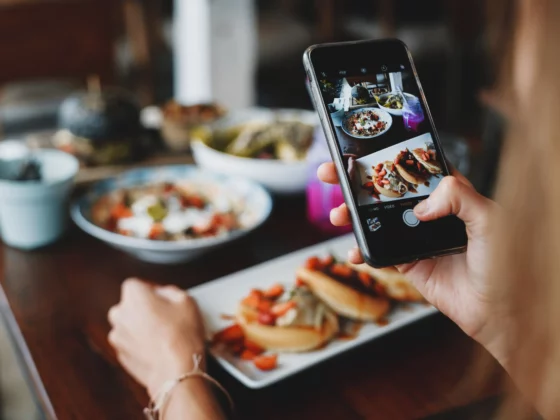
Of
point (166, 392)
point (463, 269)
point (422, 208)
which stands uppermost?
point (422, 208)

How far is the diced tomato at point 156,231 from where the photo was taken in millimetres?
1098

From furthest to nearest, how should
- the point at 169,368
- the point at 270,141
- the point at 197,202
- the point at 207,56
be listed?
the point at 207,56, the point at 270,141, the point at 197,202, the point at 169,368

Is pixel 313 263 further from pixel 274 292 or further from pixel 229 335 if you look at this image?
pixel 229 335

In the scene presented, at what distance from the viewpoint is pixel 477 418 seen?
770mm

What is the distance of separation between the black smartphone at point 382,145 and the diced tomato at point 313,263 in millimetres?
233

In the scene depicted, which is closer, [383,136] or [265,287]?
[383,136]

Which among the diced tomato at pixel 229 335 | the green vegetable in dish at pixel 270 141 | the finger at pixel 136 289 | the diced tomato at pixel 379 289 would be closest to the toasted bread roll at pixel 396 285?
the diced tomato at pixel 379 289

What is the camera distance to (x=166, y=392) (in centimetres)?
79

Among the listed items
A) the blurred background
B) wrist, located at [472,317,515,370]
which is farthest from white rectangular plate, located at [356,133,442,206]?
the blurred background

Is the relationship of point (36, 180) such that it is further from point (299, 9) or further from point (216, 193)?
point (299, 9)

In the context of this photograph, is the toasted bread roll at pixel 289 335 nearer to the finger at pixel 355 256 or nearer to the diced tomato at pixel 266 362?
the diced tomato at pixel 266 362

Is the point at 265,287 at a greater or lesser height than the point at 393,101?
lesser

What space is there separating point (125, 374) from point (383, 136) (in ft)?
1.49

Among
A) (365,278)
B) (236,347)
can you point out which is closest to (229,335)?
(236,347)
